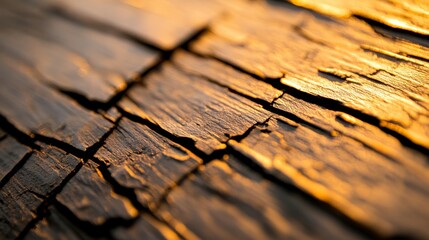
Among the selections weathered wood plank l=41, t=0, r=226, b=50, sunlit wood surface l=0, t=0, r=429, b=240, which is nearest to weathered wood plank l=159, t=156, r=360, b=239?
sunlit wood surface l=0, t=0, r=429, b=240

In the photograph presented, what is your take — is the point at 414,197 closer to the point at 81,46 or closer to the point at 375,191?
the point at 375,191

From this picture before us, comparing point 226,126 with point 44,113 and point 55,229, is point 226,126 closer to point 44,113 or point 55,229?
point 55,229

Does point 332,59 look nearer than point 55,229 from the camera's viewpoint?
No

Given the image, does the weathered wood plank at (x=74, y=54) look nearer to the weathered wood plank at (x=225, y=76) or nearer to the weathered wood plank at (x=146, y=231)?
the weathered wood plank at (x=225, y=76)

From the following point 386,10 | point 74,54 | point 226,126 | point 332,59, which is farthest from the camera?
point 74,54

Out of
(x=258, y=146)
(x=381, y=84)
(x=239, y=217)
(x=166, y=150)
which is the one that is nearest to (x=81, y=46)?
(x=166, y=150)

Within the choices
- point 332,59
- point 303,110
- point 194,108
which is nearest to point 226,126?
point 194,108
